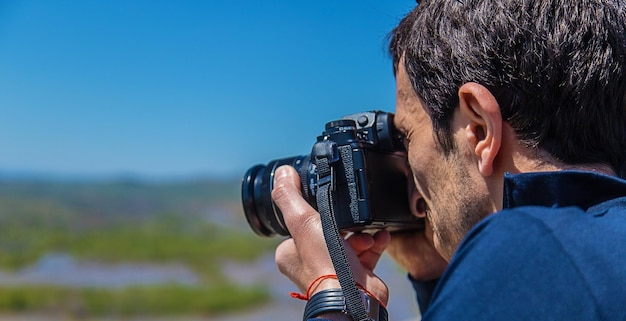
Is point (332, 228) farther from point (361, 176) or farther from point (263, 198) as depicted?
point (263, 198)

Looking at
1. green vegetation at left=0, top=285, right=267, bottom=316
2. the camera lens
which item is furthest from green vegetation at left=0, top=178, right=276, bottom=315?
the camera lens

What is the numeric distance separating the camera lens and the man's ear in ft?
1.64

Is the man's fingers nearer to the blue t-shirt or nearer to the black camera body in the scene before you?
the black camera body

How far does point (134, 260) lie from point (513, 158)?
9774 mm

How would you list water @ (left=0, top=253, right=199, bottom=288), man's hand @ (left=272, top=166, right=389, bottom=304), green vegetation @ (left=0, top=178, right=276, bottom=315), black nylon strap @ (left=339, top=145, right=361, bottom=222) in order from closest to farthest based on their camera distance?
1. man's hand @ (left=272, top=166, right=389, bottom=304)
2. black nylon strap @ (left=339, top=145, right=361, bottom=222)
3. green vegetation @ (left=0, top=178, right=276, bottom=315)
4. water @ (left=0, top=253, right=199, bottom=288)

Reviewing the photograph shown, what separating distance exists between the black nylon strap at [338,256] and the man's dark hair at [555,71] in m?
0.24

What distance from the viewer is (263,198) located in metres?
1.48

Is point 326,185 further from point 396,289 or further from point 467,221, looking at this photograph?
point 396,289

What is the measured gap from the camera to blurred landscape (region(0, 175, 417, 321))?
6.91 m

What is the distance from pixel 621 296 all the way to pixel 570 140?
31 cm

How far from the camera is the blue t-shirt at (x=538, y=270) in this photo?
2.21ft

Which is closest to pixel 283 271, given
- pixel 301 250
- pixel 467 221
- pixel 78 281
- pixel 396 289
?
pixel 301 250

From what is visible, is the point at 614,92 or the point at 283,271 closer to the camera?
the point at 614,92

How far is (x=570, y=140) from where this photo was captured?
93cm
